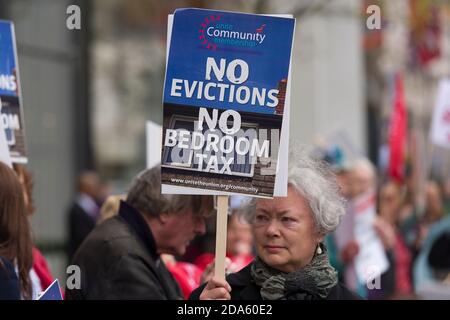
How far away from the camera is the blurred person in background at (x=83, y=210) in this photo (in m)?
11.9

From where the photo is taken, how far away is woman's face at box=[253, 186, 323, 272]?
4.27 meters

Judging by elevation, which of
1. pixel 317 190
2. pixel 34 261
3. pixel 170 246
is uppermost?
pixel 317 190

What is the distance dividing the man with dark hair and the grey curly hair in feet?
1.91

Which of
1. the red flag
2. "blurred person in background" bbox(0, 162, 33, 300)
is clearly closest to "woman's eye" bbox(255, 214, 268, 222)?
"blurred person in background" bbox(0, 162, 33, 300)

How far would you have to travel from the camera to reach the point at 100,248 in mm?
4797

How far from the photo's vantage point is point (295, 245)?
4281mm

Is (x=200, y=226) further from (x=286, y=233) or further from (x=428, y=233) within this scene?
(x=428, y=233)

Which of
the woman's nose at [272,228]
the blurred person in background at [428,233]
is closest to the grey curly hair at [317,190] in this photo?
the woman's nose at [272,228]

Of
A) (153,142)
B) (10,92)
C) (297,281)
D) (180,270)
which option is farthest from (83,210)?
(297,281)

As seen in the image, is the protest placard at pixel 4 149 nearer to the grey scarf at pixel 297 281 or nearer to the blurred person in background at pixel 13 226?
the blurred person in background at pixel 13 226

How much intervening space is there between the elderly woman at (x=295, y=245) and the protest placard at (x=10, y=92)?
127cm

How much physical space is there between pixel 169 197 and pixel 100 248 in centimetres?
40

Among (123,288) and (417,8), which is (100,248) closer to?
(123,288)

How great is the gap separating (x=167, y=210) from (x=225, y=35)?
120 centimetres
